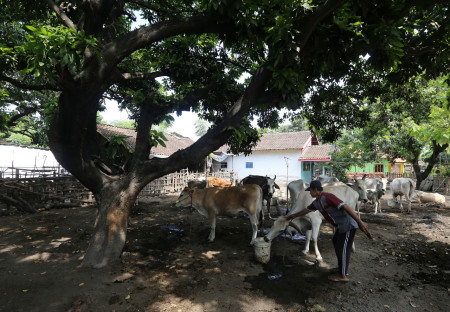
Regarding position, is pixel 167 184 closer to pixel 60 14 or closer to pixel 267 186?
pixel 267 186

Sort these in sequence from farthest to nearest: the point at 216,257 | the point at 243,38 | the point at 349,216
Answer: the point at 216,257 → the point at 243,38 → the point at 349,216

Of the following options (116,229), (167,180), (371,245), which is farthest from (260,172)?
(116,229)

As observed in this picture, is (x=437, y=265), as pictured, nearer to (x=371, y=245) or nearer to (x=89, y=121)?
(x=371, y=245)

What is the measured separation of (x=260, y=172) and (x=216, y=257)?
2140cm

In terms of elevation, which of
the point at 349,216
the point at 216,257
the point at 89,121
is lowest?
the point at 216,257

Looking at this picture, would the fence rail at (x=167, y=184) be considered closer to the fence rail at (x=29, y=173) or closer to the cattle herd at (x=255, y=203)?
the fence rail at (x=29, y=173)

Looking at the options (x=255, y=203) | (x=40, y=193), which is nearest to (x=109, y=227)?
(x=255, y=203)

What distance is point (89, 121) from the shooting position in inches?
201

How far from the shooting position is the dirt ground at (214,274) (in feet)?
12.4

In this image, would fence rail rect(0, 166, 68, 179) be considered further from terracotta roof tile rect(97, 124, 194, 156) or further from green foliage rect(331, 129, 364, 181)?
green foliage rect(331, 129, 364, 181)

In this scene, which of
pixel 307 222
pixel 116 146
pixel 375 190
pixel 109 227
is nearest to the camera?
pixel 109 227

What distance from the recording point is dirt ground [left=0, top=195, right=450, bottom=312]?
3.78 metres

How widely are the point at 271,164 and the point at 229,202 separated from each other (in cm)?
2003

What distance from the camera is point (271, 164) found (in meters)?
26.3
